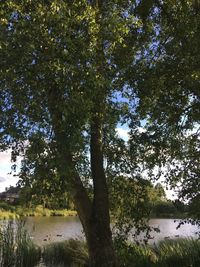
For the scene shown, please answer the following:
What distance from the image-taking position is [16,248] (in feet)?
53.2

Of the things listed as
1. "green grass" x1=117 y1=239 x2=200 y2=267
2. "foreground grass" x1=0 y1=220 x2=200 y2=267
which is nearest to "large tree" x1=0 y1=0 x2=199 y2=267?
"green grass" x1=117 y1=239 x2=200 y2=267

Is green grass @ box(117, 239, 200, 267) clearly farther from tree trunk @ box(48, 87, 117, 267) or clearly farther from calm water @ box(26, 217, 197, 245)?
calm water @ box(26, 217, 197, 245)

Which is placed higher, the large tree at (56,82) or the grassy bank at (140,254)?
the large tree at (56,82)

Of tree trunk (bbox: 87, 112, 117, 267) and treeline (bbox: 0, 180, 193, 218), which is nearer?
treeline (bbox: 0, 180, 193, 218)

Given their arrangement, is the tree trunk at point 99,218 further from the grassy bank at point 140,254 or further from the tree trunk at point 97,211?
the grassy bank at point 140,254

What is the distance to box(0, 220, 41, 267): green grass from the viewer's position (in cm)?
1587

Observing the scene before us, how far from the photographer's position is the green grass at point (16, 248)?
1587 cm

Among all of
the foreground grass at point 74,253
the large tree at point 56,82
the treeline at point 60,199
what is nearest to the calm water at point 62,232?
the foreground grass at point 74,253

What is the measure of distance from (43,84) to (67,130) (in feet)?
3.54

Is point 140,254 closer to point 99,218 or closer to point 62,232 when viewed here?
point 99,218

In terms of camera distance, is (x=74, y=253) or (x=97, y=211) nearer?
(x=97, y=211)

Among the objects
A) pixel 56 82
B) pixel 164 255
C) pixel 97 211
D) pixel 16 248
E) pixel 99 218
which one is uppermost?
pixel 56 82

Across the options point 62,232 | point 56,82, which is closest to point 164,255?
point 56,82

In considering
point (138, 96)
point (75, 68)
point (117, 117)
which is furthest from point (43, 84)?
point (138, 96)
